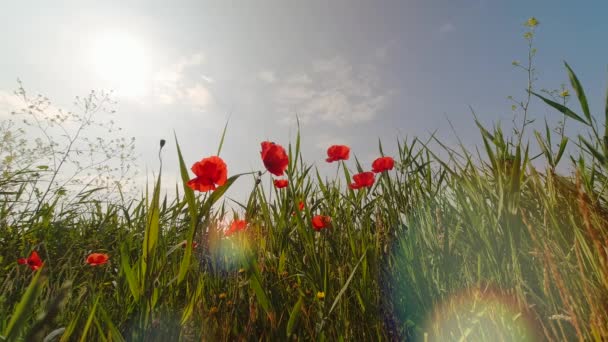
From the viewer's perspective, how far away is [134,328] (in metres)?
1.09

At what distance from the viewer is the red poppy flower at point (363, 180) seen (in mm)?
2198

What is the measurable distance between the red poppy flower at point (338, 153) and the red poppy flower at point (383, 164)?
37 cm

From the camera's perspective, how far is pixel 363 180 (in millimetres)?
2217

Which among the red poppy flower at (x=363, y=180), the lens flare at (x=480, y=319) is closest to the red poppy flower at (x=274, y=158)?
the red poppy flower at (x=363, y=180)

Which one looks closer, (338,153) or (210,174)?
(210,174)

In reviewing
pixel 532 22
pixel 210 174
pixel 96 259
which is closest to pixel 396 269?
pixel 210 174

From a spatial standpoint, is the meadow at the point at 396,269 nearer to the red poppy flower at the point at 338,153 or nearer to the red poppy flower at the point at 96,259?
the red poppy flower at the point at 96,259

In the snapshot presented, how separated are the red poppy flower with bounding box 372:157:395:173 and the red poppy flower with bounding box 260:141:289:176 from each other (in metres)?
0.67

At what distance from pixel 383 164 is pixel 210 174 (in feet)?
3.64

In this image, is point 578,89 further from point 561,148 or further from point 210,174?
point 210,174

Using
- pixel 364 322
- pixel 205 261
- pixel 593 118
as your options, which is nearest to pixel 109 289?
pixel 205 261

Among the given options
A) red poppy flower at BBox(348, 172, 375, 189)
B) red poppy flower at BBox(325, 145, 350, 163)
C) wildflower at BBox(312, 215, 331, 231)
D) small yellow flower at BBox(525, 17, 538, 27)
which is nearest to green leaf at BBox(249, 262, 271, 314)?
wildflower at BBox(312, 215, 331, 231)

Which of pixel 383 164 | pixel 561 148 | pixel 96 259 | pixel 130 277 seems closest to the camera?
pixel 130 277

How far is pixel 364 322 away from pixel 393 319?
0.47 ft
